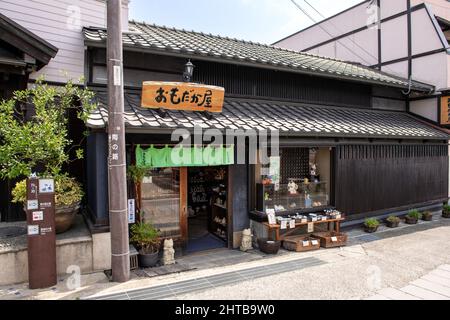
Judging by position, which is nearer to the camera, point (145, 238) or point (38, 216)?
point (38, 216)

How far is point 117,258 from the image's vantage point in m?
6.33

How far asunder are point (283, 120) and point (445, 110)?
31.8 feet

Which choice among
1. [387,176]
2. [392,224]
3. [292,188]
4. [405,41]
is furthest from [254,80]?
[405,41]

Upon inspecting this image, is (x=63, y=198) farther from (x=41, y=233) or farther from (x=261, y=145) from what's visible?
(x=261, y=145)

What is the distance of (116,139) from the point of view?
243 inches

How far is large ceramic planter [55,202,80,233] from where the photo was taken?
22.6 ft

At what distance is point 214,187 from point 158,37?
5.26m

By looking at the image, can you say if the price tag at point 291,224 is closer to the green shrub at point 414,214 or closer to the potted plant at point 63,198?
the potted plant at point 63,198

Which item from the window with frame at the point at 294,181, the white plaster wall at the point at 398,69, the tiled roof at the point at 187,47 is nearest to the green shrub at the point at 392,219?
the window with frame at the point at 294,181

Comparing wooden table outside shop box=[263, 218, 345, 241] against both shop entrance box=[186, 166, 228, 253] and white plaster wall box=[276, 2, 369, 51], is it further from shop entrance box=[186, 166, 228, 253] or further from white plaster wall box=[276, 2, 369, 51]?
white plaster wall box=[276, 2, 369, 51]

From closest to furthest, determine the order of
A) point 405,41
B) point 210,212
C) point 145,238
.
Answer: point 145,238 → point 210,212 → point 405,41

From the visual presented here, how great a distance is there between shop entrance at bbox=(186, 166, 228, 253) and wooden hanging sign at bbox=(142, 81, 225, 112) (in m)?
2.04

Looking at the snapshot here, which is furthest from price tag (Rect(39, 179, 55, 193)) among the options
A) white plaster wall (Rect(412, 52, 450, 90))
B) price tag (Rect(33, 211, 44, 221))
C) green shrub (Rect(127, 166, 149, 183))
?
white plaster wall (Rect(412, 52, 450, 90))

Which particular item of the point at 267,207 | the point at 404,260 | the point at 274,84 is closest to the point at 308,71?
the point at 274,84
